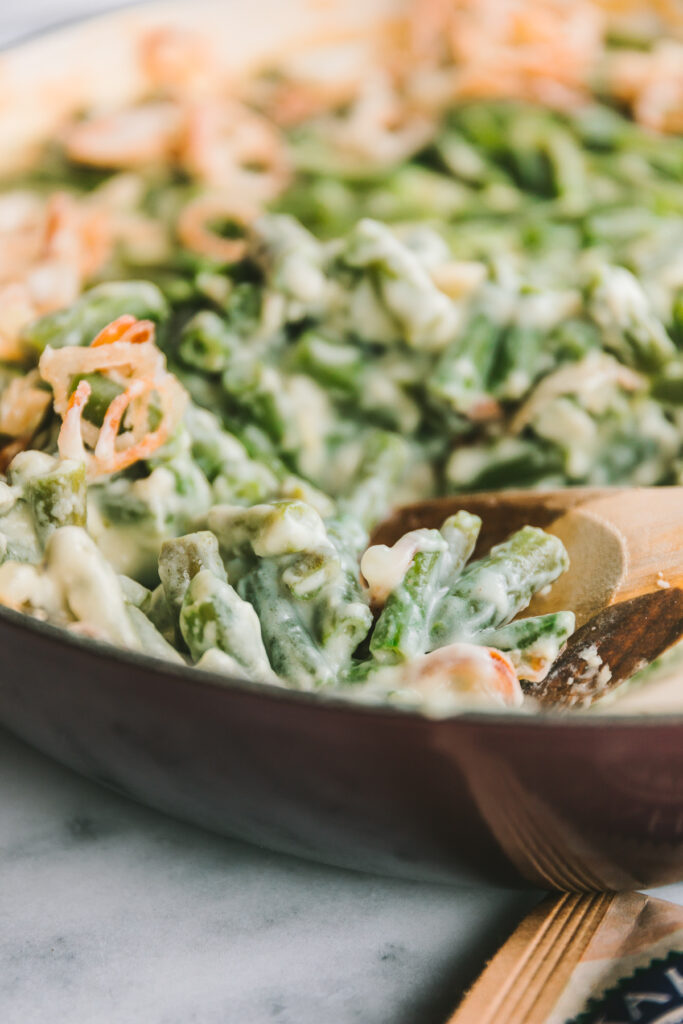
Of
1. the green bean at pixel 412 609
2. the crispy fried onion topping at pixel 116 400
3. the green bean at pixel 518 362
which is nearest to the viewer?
the green bean at pixel 412 609

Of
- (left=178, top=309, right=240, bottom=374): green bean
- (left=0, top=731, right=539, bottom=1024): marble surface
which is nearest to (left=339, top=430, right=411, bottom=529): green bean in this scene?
(left=178, top=309, right=240, bottom=374): green bean

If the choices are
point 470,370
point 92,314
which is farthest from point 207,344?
point 470,370

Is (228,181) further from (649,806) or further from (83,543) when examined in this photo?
(649,806)

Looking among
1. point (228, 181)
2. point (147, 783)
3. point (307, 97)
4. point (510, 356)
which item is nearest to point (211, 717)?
point (147, 783)

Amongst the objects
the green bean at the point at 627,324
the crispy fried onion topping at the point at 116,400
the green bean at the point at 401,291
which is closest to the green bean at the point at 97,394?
the crispy fried onion topping at the point at 116,400

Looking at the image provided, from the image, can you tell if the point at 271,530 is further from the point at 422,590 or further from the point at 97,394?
the point at 97,394

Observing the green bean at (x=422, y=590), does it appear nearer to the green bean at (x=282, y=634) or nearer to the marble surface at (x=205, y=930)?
the green bean at (x=282, y=634)
